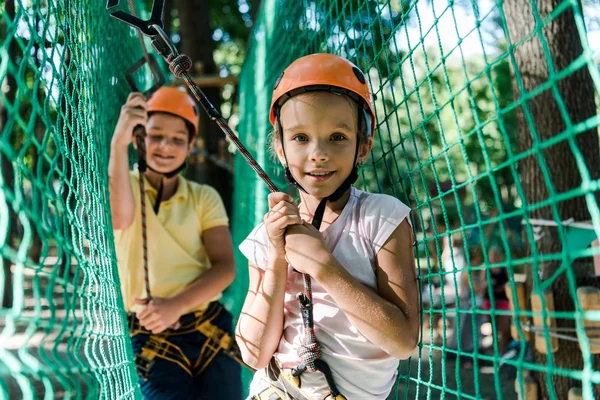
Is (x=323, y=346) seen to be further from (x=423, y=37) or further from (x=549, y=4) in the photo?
(x=549, y=4)

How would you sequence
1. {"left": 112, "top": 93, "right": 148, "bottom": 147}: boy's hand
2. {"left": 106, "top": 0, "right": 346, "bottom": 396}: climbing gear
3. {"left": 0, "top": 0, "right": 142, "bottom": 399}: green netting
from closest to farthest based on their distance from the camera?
{"left": 0, "top": 0, "right": 142, "bottom": 399}: green netting → {"left": 106, "top": 0, "right": 346, "bottom": 396}: climbing gear → {"left": 112, "top": 93, "right": 148, "bottom": 147}: boy's hand

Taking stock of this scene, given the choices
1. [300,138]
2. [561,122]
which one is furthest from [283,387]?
[561,122]

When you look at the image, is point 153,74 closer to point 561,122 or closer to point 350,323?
point 350,323

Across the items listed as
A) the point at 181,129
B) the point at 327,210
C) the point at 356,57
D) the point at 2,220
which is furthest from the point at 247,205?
the point at 2,220

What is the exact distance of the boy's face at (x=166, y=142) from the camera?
111 inches

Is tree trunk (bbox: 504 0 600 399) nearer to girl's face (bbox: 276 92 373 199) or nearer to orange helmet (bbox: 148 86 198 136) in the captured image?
orange helmet (bbox: 148 86 198 136)

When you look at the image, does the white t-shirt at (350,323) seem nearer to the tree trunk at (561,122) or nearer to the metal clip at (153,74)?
the metal clip at (153,74)

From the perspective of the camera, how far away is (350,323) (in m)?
1.57

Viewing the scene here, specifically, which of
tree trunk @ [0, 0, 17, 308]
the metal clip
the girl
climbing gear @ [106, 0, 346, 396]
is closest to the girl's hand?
the girl

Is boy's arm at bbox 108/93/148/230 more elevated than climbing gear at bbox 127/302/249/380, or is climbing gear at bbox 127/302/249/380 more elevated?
boy's arm at bbox 108/93/148/230

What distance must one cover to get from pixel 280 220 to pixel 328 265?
18 cm

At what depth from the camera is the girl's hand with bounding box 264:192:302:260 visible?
152cm

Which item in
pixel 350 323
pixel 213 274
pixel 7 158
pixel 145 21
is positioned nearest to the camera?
pixel 7 158

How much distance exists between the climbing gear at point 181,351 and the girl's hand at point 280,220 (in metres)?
1.26
